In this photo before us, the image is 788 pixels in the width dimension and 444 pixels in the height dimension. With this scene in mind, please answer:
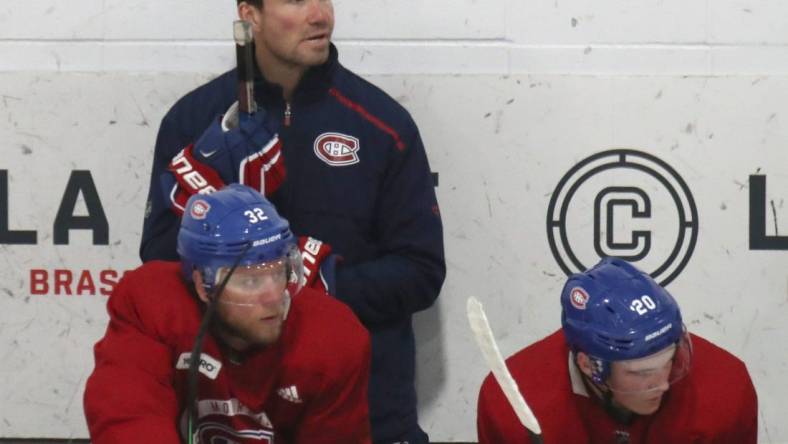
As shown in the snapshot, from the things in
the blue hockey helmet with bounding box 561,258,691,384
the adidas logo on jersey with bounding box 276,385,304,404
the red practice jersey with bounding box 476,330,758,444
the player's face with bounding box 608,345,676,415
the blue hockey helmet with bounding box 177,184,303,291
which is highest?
the blue hockey helmet with bounding box 177,184,303,291

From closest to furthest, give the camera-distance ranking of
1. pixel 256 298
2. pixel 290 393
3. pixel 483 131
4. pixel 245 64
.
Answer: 1. pixel 256 298
2. pixel 290 393
3. pixel 245 64
4. pixel 483 131

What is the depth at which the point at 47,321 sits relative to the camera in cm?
381

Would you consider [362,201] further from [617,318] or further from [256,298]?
[617,318]

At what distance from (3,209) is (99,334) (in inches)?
13.5

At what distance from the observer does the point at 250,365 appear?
9.75ft

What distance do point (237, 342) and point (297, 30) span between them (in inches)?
30.6

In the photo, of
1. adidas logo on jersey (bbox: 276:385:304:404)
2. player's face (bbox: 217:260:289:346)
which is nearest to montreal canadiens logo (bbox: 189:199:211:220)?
player's face (bbox: 217:260:289:346)

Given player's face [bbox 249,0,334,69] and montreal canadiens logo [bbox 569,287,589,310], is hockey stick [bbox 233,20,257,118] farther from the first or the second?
montreal canadiens logo [bbox 569,287,589,310]

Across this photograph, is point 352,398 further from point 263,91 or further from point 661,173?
point 661,173

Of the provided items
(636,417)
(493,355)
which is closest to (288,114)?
(636,417)

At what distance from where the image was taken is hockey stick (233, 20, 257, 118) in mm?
3279

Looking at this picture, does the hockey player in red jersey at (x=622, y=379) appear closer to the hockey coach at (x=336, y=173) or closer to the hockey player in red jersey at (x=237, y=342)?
the hockey player in red jersey at (x=237, y=342)

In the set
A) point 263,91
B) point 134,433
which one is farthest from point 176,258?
point 134,433

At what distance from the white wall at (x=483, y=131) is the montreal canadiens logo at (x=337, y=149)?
0.27 meters
